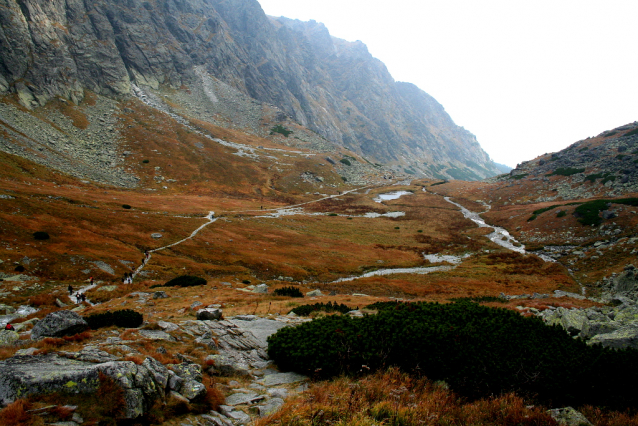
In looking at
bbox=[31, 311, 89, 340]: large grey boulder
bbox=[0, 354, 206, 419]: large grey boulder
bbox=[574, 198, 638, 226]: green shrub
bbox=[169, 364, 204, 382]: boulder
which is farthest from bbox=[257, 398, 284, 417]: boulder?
bbox=[574, 198, 638, 226]: green shrub

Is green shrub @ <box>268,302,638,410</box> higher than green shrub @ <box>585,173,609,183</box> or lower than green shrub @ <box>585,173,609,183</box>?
lower

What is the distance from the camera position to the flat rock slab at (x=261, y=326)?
15055 millimetres

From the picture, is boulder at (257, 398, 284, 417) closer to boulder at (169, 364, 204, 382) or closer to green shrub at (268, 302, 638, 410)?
green shrub at (268, 302, 638, 410)

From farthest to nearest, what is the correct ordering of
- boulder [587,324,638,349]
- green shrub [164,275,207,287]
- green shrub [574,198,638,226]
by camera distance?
green shrub [574,198,638,226] → green shrub [164,275,207,287] → boulder [587,324,638,349]

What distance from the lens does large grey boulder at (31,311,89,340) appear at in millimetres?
12078

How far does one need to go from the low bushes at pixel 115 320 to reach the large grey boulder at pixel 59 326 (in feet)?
1.93

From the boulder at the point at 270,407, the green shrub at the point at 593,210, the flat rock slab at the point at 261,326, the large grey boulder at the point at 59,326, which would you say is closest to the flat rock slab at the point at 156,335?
the large grey boulder at the point at 59,326

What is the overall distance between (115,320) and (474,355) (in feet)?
53.7

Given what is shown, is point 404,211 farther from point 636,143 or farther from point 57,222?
point 57,222

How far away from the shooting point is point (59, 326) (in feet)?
41.1

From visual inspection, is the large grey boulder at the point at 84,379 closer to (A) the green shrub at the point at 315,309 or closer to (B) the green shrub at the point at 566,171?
(A) the green shrub at the point at 315,309

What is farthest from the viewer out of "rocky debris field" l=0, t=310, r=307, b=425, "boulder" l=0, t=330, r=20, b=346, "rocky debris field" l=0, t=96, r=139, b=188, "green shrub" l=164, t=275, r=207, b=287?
"rocky debris field" l=0, t=96, r=139, b=188

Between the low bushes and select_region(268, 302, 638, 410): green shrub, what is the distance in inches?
284

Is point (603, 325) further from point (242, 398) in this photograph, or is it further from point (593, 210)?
point (593, 210)
